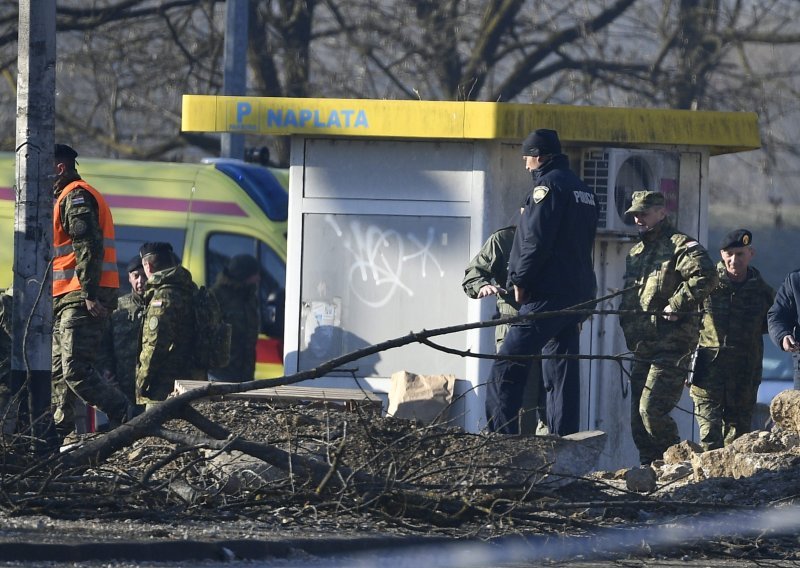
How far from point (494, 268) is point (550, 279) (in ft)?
1.93

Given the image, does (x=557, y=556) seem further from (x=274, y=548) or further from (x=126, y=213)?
(x=126, y=213)

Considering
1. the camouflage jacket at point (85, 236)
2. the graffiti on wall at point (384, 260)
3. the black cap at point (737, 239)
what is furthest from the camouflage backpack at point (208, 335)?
the black cap at point (737, 239)

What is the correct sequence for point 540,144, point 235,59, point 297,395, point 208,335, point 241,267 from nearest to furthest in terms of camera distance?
point 297,395
point 540,144
point 208,335
point 241,267
point 235,59

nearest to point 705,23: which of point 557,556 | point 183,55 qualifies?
point 183,55

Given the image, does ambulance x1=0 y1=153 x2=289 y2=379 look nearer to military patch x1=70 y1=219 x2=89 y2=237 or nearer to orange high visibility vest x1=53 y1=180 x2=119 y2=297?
orange high visibility vest x1=53 y1=180 x2=119 y2=297

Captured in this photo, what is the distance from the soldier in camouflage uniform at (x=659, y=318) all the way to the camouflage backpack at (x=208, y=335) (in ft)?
8.32

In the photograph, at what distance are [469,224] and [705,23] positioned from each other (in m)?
10.1

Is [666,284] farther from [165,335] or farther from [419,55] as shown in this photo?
[419,55]

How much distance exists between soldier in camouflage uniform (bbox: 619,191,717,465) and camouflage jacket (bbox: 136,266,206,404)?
106 inches

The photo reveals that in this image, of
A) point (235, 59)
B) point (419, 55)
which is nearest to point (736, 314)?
point (235, 59)

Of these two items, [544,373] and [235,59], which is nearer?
[544,373]

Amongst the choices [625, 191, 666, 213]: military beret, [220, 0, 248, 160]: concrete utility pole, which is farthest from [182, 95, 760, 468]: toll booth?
[220, 0, 248, 160]: concrete utility pole

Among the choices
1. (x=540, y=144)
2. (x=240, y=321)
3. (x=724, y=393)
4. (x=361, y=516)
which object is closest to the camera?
(x=361, y=516)

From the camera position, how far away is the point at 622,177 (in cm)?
982
